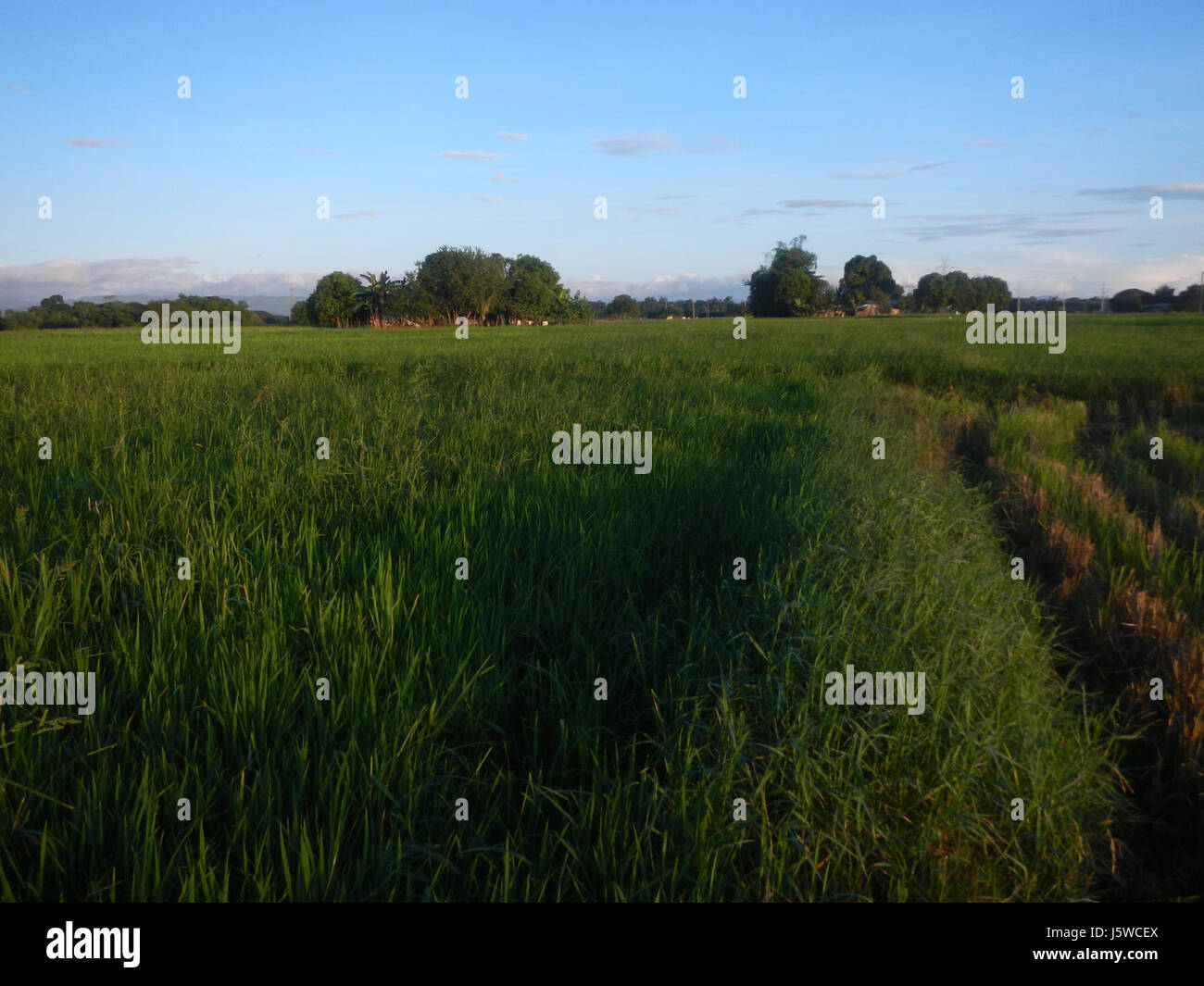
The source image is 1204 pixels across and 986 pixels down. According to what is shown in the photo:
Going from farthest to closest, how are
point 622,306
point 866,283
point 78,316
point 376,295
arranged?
1. point 622,306
2. point 866,283
3. point 376,295
4. point 78,316

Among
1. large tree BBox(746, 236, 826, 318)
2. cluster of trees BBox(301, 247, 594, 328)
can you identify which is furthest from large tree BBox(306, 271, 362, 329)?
large tree BBox(746, 236, 826, 318)

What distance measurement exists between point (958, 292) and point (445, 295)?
57848 millimetres

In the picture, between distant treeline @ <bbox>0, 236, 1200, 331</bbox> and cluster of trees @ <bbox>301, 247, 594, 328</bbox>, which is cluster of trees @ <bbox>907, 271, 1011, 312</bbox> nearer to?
distant treeline @ <bbox>0, 236, 1200, 331</bbox>

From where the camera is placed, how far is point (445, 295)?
62625 millimetres

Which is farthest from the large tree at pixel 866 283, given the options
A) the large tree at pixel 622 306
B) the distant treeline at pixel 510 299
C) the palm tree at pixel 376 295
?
the palm tree at pixel 376 295

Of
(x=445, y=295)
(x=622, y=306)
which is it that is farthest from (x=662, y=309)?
(x=445, y=295)

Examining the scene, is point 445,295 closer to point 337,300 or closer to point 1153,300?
point 337,300

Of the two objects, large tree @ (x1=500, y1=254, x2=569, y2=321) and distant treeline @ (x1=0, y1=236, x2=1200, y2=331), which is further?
large tree @ (x1=500, y1=254, x2=569, y2=321)

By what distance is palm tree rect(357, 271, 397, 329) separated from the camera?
66.0m

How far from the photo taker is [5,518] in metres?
3.24

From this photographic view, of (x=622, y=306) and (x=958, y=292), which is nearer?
(x=958, y=292)

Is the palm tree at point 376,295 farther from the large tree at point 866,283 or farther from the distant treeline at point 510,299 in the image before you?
the large tree at point 866,283

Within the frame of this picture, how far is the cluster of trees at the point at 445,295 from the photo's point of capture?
62438 millimetres
